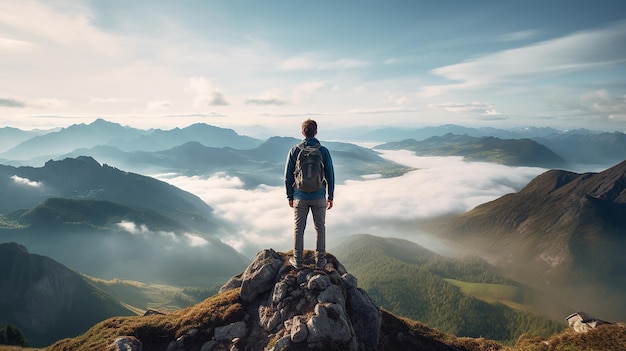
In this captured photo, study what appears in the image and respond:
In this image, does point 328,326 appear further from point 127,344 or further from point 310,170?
point 127,344

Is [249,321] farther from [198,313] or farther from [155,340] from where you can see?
[155,340]

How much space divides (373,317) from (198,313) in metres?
11.5

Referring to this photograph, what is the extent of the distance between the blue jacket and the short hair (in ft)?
1.03

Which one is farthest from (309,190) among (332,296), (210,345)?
(210,345)

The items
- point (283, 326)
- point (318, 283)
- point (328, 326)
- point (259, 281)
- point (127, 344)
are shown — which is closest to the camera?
point (328, 326)

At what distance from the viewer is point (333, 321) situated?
15539 mm

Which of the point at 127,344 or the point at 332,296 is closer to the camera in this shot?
the point at 332,296

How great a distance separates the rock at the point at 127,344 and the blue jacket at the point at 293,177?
12730mm

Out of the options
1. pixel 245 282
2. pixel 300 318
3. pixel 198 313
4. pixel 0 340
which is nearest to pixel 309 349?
pixel 300 318

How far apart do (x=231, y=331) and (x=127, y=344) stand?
248 inches

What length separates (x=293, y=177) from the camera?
18.8 m

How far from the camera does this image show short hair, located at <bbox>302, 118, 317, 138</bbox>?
18219mm

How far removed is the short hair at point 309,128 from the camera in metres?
18.2

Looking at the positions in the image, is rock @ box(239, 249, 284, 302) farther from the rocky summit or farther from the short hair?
the short hair
